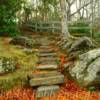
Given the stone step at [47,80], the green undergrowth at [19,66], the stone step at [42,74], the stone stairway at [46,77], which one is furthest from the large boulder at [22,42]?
the stone step at [47,80]

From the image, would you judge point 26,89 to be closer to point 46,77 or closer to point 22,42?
point 46,77

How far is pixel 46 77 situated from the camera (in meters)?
9.05

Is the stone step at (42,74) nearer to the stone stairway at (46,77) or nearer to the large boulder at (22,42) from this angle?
the stone stairway at (46,77)

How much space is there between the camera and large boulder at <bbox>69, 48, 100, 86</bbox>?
851 centimetres

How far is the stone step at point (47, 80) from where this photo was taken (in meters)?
8.70

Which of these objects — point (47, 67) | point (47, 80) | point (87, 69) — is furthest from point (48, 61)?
point (87, 69)

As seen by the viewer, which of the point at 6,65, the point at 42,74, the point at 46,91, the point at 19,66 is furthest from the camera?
the point at 19,66

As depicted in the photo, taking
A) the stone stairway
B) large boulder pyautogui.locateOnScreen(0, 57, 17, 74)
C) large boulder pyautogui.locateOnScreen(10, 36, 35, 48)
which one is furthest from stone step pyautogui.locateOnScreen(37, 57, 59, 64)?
large boulder pyautogui.locateOnScreen(10, 36, 35, 48)

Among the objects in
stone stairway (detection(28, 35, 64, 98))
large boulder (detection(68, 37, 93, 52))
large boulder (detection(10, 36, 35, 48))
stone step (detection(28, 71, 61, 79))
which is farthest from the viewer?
large boulder (detection(10, 36, 35, 48))

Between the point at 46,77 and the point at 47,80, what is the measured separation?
Result: 0.26 meters

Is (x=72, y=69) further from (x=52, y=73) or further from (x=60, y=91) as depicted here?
(x=60, y=91)

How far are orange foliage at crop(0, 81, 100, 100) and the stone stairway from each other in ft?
0.75

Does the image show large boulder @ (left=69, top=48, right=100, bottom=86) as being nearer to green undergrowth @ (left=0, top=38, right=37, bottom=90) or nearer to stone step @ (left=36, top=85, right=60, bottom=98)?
stone step @ (left=36, top=85, right=60, bottom=98)

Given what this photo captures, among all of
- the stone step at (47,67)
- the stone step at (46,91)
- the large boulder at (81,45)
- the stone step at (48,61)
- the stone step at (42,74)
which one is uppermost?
the large boulder at (81,45)
